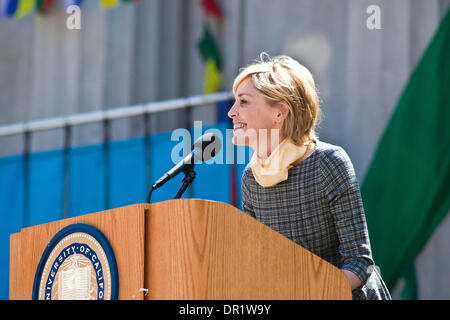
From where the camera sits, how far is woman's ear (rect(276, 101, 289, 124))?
229 centimetres

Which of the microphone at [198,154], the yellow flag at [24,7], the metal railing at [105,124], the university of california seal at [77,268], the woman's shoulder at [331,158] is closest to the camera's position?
the university of california seal at [77,268]

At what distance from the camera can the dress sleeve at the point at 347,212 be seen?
2.10 metres

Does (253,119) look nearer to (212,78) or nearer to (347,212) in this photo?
(347,212)

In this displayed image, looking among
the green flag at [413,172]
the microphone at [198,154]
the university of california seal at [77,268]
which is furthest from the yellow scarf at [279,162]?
the green flag at [413,172]

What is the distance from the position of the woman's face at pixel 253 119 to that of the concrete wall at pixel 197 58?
2.29 meters

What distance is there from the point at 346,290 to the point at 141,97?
417cm

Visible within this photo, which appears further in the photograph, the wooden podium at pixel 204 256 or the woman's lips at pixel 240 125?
the woman's lips at pixel 240 125

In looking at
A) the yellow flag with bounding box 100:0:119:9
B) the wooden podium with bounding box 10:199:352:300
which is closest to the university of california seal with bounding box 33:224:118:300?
the wooden podium with bounding box 10:199:352:300

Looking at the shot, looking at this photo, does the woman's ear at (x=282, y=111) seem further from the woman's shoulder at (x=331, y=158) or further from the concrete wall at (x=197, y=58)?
the concrete wall at (x=197, y=58)

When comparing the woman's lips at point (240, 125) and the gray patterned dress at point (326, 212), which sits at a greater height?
the woman's lips at point (240, 125)

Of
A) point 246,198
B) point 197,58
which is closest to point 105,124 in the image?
point 197,58

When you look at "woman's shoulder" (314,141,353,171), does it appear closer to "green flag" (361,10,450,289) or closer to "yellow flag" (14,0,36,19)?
"green flag" (361,10,450,289)

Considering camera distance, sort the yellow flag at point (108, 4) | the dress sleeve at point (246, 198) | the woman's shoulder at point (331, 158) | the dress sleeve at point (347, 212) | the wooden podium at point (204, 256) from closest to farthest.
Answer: the wooden podium at point (204, 256) < the dress sleeve at point (347, 212) < the woman's shoulder at point (331, 158) < the dress sleeve at point (246, 198) < the yellow flag at point (108, 4)

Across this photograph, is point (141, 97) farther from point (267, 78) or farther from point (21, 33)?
point (267, 78)
